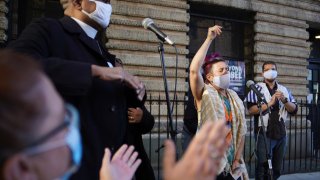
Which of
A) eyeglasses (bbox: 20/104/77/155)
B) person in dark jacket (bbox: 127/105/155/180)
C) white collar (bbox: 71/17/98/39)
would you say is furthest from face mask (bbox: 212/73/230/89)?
eyeglasses (bbox: 20/104/77/155)

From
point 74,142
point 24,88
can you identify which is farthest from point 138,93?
point 24,88

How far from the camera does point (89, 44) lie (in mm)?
2584

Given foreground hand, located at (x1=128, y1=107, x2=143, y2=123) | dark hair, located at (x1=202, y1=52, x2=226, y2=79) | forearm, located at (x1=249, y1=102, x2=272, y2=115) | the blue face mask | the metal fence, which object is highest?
dark hair, located at (x1=202, y1=52, x2=226, y2=79)

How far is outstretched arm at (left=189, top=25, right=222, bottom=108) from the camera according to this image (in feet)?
13.7

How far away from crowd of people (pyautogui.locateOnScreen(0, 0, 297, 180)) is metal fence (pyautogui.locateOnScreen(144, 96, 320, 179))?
11.8ft

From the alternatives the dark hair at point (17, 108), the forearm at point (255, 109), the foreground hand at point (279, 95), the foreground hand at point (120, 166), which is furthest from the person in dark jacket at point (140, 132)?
the foreground hand at point (279, 95)

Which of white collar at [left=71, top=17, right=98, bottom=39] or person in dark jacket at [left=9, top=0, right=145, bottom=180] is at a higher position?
white collar at [left=71, top=17, right=98, bottom=39]

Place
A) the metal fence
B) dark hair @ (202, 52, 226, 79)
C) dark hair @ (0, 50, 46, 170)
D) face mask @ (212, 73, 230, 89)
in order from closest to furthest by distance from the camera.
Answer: dark hair @ (0, 50, 46, 170) < face mask @ (212, 73, 230, 89) < dark hair @ (202, 52, 226, 79) < the metal fence

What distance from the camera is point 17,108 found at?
1.06 metres

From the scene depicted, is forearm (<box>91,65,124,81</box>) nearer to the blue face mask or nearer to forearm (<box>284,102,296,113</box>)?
the blue face mask

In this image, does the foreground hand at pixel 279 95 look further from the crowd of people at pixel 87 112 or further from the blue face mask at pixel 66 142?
the blue face mask at pixel 66 142

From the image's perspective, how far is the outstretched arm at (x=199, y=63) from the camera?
417cm

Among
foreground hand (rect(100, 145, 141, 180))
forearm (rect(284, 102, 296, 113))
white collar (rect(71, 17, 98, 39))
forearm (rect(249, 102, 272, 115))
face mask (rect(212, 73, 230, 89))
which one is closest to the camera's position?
foreground hand (rect(100, 145, 141, 180))

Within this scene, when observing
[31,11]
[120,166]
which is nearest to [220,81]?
[120,166]
